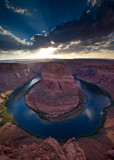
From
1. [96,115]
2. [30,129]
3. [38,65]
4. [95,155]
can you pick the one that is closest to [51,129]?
[30,129]

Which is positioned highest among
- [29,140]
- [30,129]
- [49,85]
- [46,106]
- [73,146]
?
[49,85]

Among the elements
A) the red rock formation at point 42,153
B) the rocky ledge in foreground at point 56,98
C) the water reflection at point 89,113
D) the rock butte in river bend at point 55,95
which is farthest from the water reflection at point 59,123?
the red rock formation at point 42,153

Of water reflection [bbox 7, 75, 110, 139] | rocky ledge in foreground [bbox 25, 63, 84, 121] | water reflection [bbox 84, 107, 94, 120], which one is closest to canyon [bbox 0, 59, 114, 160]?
water reflection [bbox 7, 75, 110, 139]

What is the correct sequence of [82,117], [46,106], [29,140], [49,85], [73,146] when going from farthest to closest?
[49,85], [46,106], [82,117], [29,140], [73,146]

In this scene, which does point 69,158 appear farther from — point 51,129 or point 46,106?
point 46,106

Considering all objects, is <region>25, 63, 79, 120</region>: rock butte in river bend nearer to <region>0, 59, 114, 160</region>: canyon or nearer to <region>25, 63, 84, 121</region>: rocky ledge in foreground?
<region>25, 63, 84, 121</region>: rocky ledge in foreground

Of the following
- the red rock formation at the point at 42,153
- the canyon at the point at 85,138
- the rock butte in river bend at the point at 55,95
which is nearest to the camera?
the red rock formation at the point at 42,153

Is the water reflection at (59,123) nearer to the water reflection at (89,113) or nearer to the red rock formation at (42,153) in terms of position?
the water reflection at (89,113)

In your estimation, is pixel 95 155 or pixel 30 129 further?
pixel 30 129
